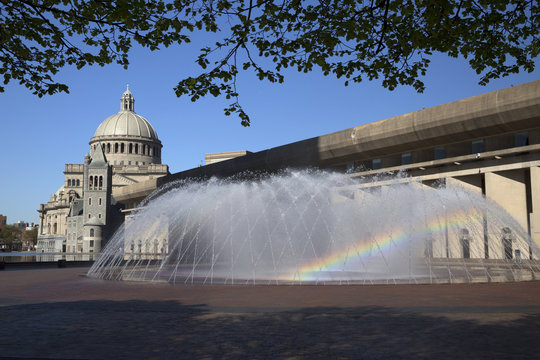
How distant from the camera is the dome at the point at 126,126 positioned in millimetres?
141000

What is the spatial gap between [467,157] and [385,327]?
24.3 m

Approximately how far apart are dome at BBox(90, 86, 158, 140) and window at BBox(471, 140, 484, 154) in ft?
396

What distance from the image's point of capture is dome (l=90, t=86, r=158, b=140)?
5551 inches

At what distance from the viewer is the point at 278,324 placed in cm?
878

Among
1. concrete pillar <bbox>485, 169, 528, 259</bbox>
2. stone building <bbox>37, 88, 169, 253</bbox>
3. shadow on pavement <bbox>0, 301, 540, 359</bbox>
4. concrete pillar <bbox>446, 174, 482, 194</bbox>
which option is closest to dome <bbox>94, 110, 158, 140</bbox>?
stone building <bbox>37, 88, 169, 253</bbox>

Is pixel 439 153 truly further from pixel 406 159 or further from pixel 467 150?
pixel 406 159

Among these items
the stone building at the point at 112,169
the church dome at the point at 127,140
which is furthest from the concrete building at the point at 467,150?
the church dome at the point at 127,140

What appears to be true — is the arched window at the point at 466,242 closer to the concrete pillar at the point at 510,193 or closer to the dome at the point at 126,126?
the concrete pillar at the point at 510,193

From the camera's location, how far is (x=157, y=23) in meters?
9.05

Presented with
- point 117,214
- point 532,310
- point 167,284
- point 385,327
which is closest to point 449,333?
point 385,327

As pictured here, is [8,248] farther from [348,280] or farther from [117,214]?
[348,280]

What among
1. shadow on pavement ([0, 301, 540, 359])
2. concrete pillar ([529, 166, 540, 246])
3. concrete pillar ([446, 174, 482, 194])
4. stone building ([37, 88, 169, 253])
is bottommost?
shadow on pavement ([0, 301, 540, 359])

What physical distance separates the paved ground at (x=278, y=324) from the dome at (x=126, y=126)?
435 ft

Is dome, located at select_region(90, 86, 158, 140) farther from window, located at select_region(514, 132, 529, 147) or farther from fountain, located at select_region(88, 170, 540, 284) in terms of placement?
window, located at select_region(514, 132, 529, 147)
